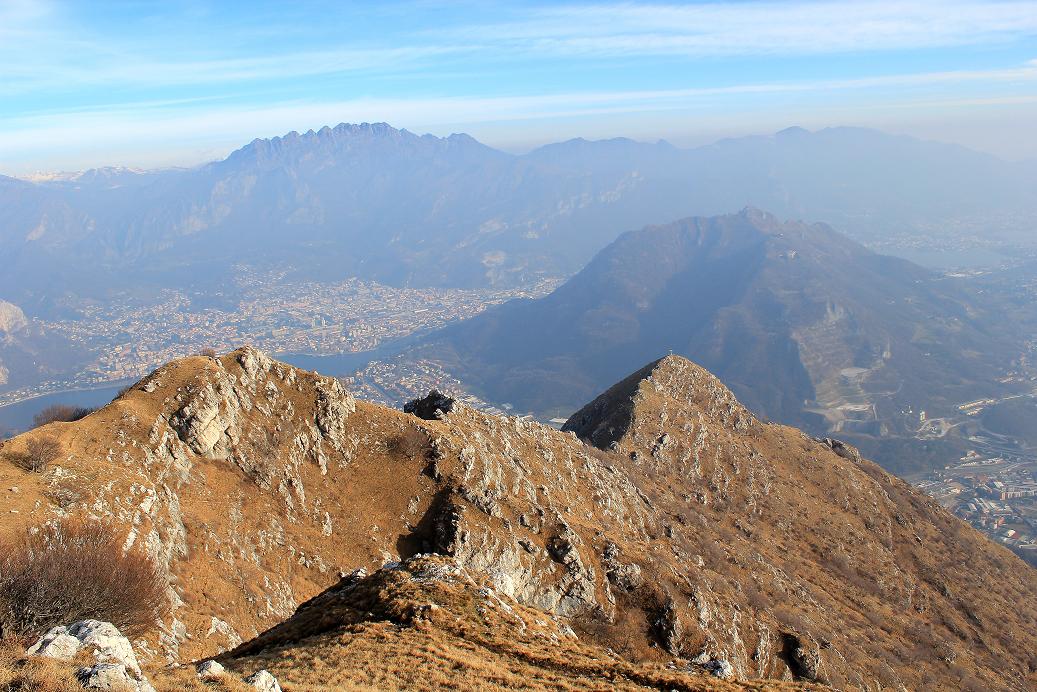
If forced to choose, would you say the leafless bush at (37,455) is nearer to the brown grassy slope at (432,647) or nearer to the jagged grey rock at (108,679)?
the brown grassy slope at (432,647)

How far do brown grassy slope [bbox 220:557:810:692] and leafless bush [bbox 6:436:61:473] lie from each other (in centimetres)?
2190

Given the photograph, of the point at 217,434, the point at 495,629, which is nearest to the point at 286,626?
the point at 495,629

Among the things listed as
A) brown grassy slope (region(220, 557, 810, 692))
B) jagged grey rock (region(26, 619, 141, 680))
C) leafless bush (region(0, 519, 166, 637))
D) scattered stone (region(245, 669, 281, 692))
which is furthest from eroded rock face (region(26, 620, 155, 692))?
leafless bush (region(0, 519, 166, 637))

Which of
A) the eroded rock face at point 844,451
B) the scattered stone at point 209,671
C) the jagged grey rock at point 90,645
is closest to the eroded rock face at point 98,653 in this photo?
the jagged grey rock at point 90,645

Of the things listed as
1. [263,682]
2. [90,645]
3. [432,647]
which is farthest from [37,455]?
[432,647]

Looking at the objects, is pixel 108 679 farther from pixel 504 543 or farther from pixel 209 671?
pixel 504 543

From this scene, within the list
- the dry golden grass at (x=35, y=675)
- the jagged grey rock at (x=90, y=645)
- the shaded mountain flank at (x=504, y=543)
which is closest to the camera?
the dry golden grass at (x=35, y=675)

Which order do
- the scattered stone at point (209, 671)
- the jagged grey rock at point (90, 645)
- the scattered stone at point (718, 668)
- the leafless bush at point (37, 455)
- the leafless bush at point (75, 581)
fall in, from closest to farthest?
the jagged grey rock at point (90, 645) < the scattered stone at point (209, 671) < the leafless bush at point (75, 581) < the leafless bush at point (37, 455) < the scattered stone at point (718, 668)

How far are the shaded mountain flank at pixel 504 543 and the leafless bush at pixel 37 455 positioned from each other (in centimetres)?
56

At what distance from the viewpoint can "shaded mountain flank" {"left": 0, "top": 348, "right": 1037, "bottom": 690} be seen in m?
35.3

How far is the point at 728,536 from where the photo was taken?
299 ft

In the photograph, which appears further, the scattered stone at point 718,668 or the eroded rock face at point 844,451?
the eroded rock face at point 844,451

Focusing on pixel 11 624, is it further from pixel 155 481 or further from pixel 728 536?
pixel 728 536

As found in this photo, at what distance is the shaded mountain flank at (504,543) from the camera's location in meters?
35.3
